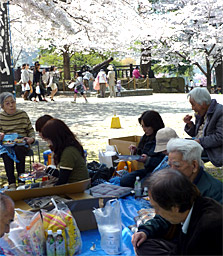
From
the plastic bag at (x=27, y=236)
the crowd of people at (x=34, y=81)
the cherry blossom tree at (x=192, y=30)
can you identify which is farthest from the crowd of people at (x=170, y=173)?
the cherry blossom tree at (x=192, y=30)

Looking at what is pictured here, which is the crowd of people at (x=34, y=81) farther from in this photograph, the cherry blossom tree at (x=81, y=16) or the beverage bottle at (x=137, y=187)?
the beverage bottle at (x=137, y=187)

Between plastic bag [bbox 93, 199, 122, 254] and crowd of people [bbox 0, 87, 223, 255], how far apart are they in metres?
0.38

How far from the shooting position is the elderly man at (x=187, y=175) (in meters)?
2.63

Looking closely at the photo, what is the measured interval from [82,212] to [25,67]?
1471 centimetres

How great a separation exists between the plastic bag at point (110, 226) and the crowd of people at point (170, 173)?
1.26ft

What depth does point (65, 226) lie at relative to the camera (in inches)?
118

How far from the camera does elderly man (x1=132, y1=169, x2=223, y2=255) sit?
1.94m

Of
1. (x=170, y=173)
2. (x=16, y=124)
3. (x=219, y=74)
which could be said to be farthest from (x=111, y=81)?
(x=170, y=173)

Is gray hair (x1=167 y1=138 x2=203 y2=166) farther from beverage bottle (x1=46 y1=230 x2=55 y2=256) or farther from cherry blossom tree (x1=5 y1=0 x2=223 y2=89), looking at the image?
cherry blossom tree (x1=5 y1=0 x2=223 y2=89)

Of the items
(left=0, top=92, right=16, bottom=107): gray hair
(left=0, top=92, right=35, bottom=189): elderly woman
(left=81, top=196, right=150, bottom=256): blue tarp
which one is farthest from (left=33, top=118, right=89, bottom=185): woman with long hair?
(left=0, top=92, right=16, bottom=107): gray hair

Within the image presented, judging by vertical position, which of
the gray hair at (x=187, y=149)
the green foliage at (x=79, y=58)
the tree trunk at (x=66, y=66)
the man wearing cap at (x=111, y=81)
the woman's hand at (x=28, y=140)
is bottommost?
the woman's hand at (x=28, y=140)

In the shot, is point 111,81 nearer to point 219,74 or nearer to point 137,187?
point 219,74

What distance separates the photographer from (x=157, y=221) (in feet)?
8.95

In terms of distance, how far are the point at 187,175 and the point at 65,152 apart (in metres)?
1.29
